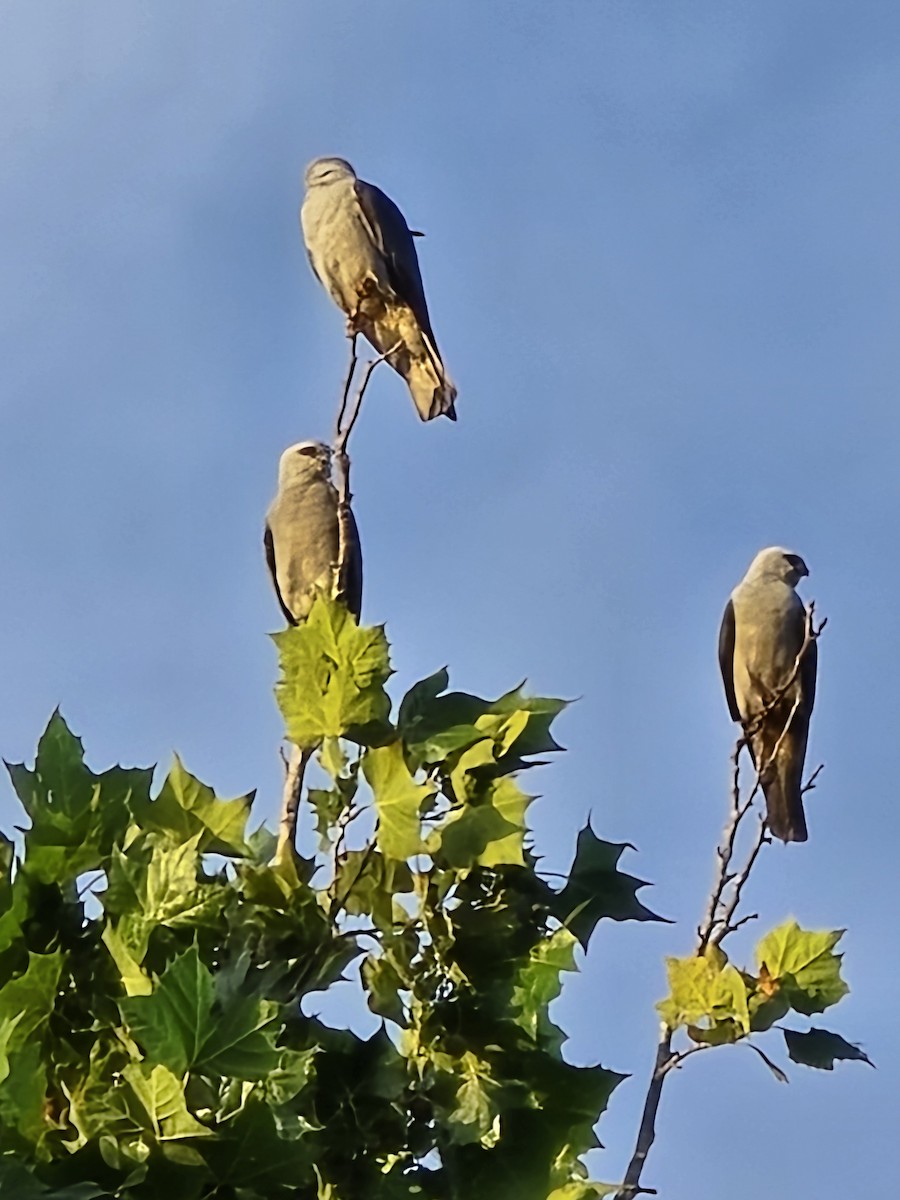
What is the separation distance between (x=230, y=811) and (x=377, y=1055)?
475 mm

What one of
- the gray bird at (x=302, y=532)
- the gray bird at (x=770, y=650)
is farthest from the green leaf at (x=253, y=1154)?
the gray bird at (x=770, y=650)

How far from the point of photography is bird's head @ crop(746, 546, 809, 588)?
8586mm

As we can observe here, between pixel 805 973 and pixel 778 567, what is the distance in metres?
5.41

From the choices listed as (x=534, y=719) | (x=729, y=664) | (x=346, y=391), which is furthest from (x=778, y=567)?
(x=534, y=719)

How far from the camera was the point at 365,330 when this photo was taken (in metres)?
7.06

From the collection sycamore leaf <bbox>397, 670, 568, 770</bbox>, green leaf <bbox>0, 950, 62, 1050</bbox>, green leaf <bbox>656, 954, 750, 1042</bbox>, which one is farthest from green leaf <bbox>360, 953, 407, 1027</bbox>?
green leaf <bbox>656, 954, 750, 1042</bbox>

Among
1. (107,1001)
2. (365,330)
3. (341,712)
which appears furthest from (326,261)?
(107,1001)

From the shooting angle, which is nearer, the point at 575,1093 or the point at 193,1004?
the point at 193,1004

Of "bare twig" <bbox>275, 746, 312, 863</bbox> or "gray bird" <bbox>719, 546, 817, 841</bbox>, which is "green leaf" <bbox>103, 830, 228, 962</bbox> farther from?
"gray bird" <bbox>719, 546, 817, 841</bbox>

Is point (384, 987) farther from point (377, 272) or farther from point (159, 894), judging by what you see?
point (377, 272)

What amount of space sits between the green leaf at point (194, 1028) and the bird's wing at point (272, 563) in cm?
494

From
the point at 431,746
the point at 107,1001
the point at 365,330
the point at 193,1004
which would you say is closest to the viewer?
the point at 193,1004

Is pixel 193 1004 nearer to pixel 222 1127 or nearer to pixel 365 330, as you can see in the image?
pixel 222 1127

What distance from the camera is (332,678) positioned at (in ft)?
9.26
